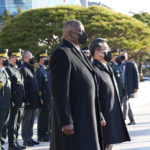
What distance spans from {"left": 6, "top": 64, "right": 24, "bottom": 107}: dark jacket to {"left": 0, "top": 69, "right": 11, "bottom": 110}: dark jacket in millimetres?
341

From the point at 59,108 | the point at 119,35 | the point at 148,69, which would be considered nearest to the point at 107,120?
the point at 59,108

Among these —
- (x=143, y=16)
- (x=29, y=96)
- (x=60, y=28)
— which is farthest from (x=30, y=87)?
(x=143, y=16)

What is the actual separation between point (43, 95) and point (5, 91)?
6.04ft

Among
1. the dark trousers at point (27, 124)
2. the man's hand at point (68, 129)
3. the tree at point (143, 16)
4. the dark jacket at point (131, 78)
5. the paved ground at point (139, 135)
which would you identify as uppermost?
the man's hand at point (68, 129)

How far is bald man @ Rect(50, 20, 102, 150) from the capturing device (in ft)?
14.0

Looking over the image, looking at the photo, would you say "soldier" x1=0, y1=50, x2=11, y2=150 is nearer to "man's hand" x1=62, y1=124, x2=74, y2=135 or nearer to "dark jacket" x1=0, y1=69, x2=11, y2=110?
"dark jacket" x1=0, y1=69, x2=11, y2=110

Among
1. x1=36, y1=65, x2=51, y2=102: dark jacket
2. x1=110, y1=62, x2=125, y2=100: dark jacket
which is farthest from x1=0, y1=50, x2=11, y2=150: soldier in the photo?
x1=110, y1=62, x2=125, y2=100: dark jacket

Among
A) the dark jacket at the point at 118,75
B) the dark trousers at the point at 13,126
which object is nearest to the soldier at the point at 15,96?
the dark trousers at the point at 13,126

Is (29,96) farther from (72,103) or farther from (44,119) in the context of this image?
(72,103)

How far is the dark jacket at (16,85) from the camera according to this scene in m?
7.70

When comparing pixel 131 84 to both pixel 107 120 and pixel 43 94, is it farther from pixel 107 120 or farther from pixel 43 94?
pixel 107 120

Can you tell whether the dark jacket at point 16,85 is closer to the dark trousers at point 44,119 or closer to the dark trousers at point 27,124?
the dark trousers at point 27,124

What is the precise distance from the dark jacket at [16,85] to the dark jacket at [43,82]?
1072 mm

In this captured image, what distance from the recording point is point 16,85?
7809 mm
